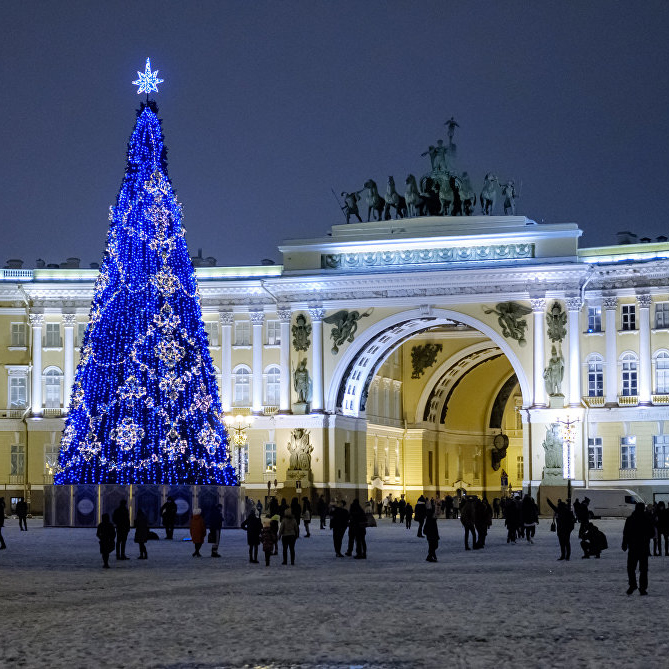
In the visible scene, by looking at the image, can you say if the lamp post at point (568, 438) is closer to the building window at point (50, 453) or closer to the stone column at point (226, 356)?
the stone column at point (226, 356)

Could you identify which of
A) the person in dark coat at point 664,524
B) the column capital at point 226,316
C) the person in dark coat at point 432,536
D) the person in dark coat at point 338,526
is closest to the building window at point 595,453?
the column capital at point 226,316

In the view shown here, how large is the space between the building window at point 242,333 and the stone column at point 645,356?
62.4ft

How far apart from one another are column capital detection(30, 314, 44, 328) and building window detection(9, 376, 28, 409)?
2.69m

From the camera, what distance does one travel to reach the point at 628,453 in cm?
6775

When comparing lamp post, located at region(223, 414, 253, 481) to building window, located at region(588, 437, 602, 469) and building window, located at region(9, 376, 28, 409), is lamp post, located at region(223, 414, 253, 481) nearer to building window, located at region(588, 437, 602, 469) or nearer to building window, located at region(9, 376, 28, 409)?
building window, located at region(9, 376, 28, 409)

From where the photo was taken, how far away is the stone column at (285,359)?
7138cm

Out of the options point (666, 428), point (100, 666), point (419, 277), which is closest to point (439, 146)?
point (419, 277)

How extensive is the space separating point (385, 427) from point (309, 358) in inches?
425

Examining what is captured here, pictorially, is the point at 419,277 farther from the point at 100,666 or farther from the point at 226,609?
the point at 100,666

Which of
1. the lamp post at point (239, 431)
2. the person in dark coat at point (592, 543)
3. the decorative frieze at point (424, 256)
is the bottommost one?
the person in dark coat at point (592, 543)

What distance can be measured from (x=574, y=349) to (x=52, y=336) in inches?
1027

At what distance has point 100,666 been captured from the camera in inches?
622

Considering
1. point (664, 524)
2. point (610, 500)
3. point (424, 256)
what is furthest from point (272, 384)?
point (664, 524)

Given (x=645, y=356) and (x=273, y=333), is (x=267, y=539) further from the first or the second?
(x=273, y=333)
